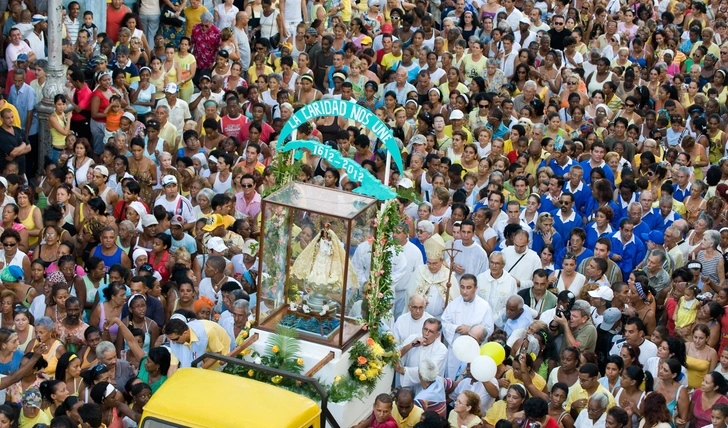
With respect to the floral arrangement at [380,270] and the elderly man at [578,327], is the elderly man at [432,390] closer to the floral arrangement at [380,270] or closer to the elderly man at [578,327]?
the floral arrangement at [380,270]

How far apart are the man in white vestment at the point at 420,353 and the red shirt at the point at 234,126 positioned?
6018mm

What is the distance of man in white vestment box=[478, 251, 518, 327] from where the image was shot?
44.4 feet

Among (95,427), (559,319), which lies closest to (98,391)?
(95,427)

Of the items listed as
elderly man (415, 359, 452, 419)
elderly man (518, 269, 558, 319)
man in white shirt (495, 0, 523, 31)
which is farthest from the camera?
man in white shirt (495, 0, 523, 31)

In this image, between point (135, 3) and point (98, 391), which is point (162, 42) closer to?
point (135, 3)

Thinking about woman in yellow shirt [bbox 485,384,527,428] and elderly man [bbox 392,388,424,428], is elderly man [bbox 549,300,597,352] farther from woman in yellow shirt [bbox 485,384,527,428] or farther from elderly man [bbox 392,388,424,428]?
elderly man [bbox 392,388,424,428]

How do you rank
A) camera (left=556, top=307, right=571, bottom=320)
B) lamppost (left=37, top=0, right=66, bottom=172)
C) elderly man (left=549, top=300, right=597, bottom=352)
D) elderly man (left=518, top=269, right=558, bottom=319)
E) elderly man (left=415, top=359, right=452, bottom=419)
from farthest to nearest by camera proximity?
lamppost (left=37, top=0, right=66, bottom=172), elderly man (left=518, top=269, right=558, bottom=319), camera (left=556, top=307, right=571, bottom=320), elderly man (left=549, top=300, right=597, bottom=352), elderly man (left=415, top=359, right=452, bottom=419)

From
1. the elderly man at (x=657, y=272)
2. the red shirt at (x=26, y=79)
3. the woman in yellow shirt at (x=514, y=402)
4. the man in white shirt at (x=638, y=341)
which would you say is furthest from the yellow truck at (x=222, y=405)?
the red shirt at (x=26, y=79)

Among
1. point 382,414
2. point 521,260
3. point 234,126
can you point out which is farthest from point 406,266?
point 234,126

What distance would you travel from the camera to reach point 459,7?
74.3 ft

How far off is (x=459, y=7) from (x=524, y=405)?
12.7 m

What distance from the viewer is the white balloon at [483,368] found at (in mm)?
11570

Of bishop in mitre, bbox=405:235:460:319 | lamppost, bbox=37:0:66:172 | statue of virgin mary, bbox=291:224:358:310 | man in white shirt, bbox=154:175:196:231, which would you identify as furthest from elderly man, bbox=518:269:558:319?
lamppost, bbox=37:0:66:172

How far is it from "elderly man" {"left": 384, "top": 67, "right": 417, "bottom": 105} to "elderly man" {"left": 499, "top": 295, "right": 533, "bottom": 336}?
6.77 meters
